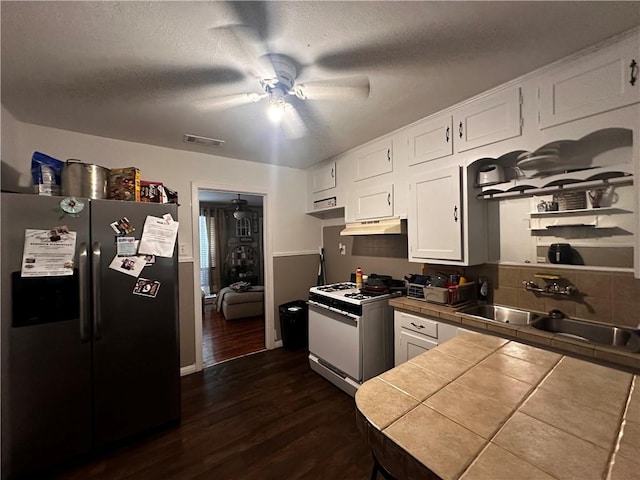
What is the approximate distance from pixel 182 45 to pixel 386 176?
6.16 feet

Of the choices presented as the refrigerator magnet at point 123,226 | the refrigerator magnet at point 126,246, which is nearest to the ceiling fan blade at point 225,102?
the refrigerator magnet at point 123,226

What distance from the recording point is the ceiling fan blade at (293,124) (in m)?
2.02

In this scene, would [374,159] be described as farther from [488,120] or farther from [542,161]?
[542,161]

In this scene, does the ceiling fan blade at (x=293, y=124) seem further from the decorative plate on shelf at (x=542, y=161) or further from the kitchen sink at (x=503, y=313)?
the kitchen sink at (x=503, y=313)

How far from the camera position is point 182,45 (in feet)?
4.49

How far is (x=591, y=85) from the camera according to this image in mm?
1437

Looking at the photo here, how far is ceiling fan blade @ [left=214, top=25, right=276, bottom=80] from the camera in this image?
127cm

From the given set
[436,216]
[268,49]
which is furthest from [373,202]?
[268,49]

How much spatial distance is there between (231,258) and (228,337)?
3079 mm

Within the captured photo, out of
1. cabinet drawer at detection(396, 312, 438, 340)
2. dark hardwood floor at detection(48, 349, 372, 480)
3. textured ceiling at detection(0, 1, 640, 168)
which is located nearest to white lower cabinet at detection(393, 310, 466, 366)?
cabinet drawer at detection(396, 312, 438, 340)

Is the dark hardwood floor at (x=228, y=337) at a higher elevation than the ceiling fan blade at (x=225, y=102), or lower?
lower

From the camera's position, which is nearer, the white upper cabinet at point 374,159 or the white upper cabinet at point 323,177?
the white upper cabinet at point 374,159

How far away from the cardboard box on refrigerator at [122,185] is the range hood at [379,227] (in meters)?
1.97

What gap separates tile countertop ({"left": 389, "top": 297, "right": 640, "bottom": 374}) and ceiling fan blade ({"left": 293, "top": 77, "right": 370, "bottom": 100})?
5.39 ft
